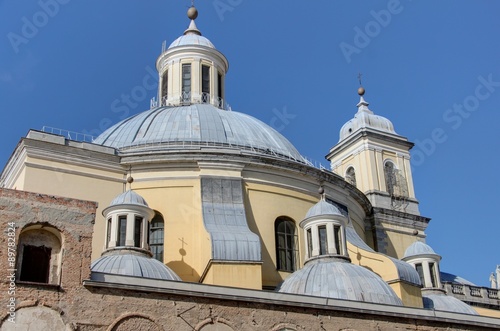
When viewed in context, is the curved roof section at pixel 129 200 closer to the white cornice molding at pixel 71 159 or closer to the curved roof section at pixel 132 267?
the curved roof section at pixel 132 267

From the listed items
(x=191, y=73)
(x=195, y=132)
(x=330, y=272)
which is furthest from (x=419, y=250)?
(x=191, y=73)

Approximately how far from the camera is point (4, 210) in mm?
16234

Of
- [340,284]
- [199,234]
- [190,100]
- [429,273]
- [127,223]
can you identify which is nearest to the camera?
[340,284]

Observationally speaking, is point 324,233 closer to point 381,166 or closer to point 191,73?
point 191,73

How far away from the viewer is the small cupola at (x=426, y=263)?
88.5 ft

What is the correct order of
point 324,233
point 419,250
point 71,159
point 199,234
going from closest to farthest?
1. point 324,233
2. point 199,234
3. point 71,159
4. point 419,250

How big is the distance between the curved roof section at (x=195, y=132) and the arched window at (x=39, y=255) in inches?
380

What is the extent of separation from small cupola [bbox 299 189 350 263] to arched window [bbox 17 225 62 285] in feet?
29.0

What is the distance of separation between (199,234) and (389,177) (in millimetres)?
16429

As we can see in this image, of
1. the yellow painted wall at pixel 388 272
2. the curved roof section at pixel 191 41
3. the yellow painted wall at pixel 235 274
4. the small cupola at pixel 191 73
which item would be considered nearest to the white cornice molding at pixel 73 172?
the yellow painted wall at pixel 235 274

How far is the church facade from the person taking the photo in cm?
1653

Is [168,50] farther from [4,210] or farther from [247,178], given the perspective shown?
[4,210]

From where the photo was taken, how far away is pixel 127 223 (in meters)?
22.0

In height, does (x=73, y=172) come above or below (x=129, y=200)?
above
